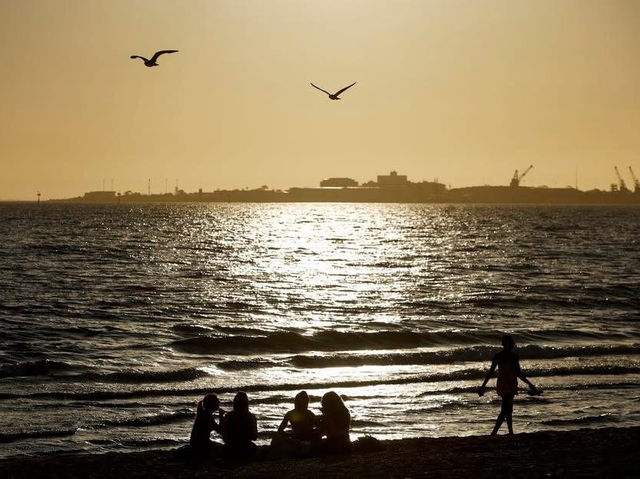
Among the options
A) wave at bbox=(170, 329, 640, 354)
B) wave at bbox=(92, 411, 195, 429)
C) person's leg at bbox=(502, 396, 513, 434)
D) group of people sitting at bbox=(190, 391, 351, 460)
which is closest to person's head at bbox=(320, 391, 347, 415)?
group of people sitting at bbox=(190, 391, 351, 460)

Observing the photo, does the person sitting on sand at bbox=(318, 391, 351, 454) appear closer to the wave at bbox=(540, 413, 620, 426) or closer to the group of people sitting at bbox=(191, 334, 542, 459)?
the group of people sitting at bbox=(191, 334, 542, 459)

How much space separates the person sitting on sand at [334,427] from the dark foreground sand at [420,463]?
0.90 feet

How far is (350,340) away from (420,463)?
19256 mm

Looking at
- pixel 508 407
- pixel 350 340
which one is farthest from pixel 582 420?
pixel 350 340

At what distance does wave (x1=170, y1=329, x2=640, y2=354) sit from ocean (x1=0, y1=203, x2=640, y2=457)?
113mm

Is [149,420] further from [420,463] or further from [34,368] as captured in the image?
[420,463]

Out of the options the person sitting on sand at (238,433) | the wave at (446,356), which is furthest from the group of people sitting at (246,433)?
the wave at (446,356)

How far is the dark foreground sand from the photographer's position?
13.2 meters

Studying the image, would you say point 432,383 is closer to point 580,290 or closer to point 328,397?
point 328,397

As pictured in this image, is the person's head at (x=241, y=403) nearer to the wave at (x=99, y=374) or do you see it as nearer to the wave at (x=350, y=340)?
the wave at (x=99, y=374)

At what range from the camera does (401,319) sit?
3938 centimetres

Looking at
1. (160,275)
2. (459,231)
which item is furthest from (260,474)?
(459,231)

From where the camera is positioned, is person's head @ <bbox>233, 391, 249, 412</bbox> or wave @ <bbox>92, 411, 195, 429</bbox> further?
wave @ <bbox>92, 411, 195, 429</bbox>

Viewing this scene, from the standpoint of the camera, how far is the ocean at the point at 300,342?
20297mm
